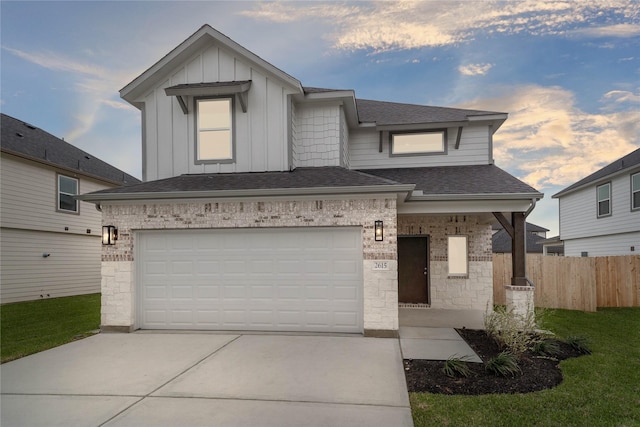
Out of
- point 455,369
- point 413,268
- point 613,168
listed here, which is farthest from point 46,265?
point 613,168

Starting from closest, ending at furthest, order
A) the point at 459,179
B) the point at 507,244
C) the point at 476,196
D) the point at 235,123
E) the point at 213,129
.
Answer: the point at 476,196 < the point at 235,123 < the point at 213,129 < the point at 459,179 < the point at 507,244

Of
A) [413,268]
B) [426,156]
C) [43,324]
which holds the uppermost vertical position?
[426,156]

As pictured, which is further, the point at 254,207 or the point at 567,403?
the point at 254,207

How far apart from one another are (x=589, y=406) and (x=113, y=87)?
61.7ft

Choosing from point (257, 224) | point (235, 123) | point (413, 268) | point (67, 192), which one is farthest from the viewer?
point (67, 192)

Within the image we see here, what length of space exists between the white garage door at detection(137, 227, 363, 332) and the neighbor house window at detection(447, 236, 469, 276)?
183 inches

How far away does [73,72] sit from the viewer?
14.6 m

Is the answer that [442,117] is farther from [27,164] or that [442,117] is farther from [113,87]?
[27,164]

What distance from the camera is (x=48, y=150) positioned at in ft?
51.6

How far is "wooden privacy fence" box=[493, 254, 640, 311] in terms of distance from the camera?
11.9 metres

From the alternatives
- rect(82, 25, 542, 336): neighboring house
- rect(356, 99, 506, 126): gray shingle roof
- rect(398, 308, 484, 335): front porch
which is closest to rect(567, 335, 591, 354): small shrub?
rect(398, 308, 484, 335): front porch

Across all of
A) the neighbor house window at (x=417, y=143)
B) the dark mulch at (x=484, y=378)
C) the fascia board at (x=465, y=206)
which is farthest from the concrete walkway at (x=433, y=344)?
the neighbor house window at (x=417, y=143)

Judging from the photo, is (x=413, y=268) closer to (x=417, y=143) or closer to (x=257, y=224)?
(x=417, y=143)

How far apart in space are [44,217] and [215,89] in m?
10.6
